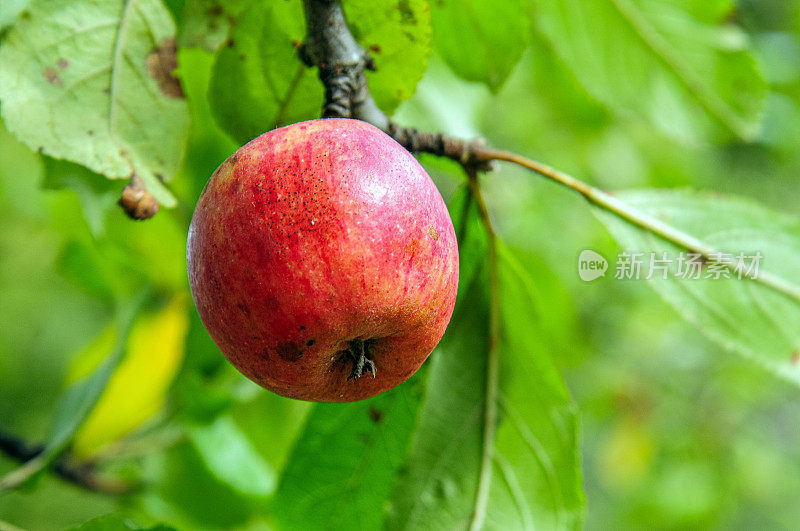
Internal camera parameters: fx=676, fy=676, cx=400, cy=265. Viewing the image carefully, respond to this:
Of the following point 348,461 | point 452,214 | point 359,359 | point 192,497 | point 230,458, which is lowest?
point 192,497

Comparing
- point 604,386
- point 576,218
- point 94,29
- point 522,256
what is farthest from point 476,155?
point 604,386

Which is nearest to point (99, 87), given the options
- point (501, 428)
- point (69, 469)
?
point (501, 428)

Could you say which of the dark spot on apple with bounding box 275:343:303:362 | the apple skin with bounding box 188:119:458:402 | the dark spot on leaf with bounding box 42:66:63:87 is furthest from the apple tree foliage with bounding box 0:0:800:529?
the dark spot on apple with bounding box 275:343:303:362

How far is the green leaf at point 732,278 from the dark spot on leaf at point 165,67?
779 millimetres

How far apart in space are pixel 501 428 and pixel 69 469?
4.02 ft

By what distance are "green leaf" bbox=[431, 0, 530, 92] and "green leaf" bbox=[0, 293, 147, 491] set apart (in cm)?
96

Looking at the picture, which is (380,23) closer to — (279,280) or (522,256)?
(279,280)

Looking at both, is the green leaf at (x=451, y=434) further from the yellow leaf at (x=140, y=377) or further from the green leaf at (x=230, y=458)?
the yellow leaf at (x=140, y=377)

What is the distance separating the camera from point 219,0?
104 centimetres

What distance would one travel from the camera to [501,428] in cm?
133

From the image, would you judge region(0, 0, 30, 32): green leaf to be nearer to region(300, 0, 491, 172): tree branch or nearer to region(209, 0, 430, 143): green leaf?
region(209, 0, 430, 143): green leaf

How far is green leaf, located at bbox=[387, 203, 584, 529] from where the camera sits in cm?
128

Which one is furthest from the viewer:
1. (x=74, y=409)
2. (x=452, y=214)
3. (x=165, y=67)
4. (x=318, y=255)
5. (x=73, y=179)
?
(x=74, y=409)

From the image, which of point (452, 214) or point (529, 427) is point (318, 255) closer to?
point (452, 214)
